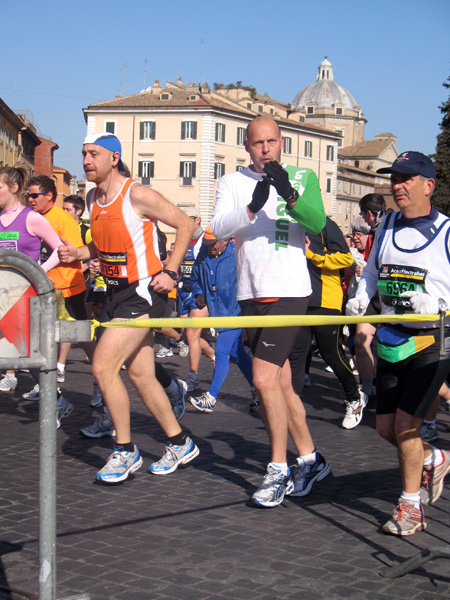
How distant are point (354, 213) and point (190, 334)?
118 meters

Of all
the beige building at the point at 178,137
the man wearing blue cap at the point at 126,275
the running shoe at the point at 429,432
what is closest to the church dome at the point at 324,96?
the beige building at the point at 178,137

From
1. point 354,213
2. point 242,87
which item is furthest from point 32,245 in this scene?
point 354,213

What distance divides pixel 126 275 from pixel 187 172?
7719 cm

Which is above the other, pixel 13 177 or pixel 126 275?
pixel 13 177

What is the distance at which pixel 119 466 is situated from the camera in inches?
209

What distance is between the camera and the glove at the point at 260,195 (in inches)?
181

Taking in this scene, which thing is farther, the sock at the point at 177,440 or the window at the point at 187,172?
the window at the point at 187,172

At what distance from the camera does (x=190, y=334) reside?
9820mm

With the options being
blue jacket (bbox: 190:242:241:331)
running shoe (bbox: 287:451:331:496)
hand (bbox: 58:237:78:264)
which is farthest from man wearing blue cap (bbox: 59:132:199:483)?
blue jacket (bbox: 190:242:241:331)

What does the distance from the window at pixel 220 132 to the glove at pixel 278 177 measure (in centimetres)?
7847

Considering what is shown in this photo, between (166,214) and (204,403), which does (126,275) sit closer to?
(166,214)

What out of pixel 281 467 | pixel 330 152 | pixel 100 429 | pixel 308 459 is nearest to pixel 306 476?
pixel 308 459

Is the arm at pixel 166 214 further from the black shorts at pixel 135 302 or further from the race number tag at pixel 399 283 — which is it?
the race number tag at pixel 399 283

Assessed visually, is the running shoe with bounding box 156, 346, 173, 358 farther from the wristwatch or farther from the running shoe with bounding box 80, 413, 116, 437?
the wristwatch
